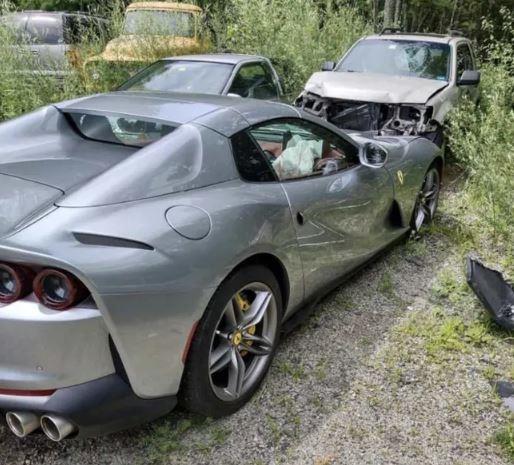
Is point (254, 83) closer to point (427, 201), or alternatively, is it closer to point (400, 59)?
point (400, 59)

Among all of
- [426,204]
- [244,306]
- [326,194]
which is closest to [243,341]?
[244,306]

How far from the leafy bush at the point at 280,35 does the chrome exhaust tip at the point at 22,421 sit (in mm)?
7695

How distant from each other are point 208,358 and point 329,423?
2.45 feet

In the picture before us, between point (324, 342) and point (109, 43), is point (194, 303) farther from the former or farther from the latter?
point (109, 43)

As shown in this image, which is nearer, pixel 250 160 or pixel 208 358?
pixel 208 358

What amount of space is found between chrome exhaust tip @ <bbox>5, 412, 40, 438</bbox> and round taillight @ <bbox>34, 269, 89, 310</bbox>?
452 millimetres

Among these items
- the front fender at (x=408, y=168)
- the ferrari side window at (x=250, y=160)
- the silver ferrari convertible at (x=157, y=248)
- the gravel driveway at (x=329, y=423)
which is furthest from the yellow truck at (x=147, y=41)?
the gravel driveway at (x=329, y=423)

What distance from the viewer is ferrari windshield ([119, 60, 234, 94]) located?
685 centimetres

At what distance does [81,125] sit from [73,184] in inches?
31.9

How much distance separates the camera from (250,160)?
→ 2.90 meters

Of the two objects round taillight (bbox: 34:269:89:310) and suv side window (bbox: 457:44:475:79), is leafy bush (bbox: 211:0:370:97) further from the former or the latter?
round taillight (bbox: 34:269:89:310)

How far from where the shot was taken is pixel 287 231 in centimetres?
288

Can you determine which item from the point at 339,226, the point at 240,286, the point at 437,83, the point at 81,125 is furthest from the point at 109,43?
the point at 240,286

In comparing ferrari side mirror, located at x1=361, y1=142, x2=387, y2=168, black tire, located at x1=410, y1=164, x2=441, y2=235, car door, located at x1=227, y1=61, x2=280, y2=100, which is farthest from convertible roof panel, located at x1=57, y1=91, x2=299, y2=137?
car door, located at x1=227, y1=61, x2=280, y2=100
